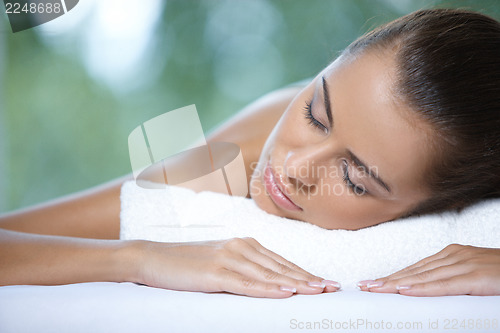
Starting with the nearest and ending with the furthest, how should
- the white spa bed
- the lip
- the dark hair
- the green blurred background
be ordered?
the white spa bed
the dark hair
the lip
the green blurred background

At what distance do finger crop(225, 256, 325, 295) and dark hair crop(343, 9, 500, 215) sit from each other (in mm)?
363

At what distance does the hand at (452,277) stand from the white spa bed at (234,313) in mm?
35

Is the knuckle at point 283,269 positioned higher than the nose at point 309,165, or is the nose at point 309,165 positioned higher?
the nose at point 309,165

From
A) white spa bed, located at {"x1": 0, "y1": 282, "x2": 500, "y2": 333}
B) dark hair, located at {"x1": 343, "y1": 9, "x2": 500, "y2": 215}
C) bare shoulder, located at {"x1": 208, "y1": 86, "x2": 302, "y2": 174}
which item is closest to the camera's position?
white spa bed, located at {"x1": 0, "y1": 282, "x2": 500, "y2": 333}

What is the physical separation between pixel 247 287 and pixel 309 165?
30cm

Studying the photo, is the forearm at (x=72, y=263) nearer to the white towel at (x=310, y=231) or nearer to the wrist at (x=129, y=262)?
the wrist at (x=129, y=262)

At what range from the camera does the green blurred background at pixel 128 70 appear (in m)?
1.92

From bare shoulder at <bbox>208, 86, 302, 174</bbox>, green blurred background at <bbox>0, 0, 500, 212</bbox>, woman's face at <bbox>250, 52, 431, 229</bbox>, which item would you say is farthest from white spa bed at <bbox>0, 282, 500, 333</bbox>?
green blurred background at <bbox>0, 0, 500, 212</bbox>

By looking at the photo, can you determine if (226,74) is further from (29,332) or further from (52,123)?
(29,332)

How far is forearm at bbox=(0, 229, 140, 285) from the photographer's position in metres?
0.70

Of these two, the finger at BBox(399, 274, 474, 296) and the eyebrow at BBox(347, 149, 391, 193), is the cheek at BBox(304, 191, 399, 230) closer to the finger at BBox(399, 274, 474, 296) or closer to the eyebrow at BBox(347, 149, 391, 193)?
the eyebrow at BBox(347, 149, 391, 193)

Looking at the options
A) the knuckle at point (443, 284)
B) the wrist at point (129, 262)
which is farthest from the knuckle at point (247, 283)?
the knuckle at point (443, 284)

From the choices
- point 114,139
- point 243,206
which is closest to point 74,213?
point 243,206

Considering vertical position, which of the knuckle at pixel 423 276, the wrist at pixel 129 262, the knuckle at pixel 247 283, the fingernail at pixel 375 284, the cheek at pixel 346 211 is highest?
the cheek at pixel 346 211
